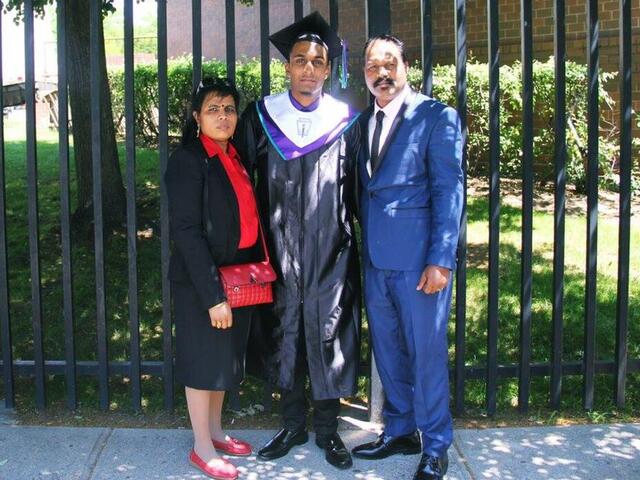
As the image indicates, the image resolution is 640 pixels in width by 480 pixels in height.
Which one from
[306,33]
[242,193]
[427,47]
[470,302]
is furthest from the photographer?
[470,302]

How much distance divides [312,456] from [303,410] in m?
0.23

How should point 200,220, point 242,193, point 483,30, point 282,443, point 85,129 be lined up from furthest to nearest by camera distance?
1. point 483,30
2. point 85,129
3. point 282,443
4. point 242,193
5. point 200,220

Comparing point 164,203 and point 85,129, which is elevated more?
point 85,129

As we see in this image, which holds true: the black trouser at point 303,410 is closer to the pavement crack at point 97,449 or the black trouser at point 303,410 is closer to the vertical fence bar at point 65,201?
the pavement crack at point 97,449

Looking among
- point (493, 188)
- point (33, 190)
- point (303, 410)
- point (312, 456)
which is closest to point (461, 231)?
point (493, 188)

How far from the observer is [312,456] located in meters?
3.87

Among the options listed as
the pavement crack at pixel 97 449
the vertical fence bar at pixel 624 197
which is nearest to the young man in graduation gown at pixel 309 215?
the pavement crack at pixel 97 449

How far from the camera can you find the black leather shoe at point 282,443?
385 cm

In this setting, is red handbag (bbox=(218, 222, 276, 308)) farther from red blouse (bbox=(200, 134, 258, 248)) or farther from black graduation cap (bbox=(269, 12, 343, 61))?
black graduation cap (bbox=(269, 12, 343, 61))

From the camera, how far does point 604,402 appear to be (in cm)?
450

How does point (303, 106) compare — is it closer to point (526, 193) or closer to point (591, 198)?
point (526, 193)

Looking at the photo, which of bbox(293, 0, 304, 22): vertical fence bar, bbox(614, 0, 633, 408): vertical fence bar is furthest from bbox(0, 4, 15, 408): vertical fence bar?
bbox(614, 0, 633, 408): vertical fence bar

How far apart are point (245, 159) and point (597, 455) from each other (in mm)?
2257

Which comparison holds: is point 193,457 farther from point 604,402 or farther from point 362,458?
point 604,402
